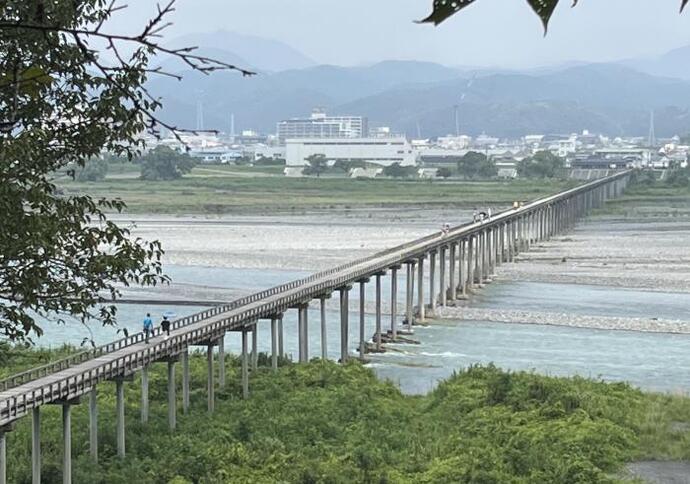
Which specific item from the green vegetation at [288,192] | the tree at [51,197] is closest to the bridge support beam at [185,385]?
the tree at [51,197]

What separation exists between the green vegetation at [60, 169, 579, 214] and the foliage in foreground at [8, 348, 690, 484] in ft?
277

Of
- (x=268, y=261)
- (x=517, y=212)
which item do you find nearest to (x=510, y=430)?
(x=268, y=261)

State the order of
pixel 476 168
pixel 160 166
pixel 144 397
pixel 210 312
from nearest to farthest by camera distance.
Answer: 1. pixel 144 397
2. pixel 210 312
3. pixel 160 166
4. pixel 476 168

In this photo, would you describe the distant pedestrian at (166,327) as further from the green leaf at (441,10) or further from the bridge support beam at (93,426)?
the green leaf at (441,10)

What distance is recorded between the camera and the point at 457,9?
2.88 m

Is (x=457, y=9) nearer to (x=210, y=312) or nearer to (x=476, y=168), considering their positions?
(x=210, y=312)

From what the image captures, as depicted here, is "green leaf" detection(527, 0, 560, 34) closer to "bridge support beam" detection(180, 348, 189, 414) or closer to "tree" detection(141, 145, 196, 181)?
"bridge support beam" detection(180, 348, 189, 414)

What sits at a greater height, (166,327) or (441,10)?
(441,10)

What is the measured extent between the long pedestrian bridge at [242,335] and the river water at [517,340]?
142 cm

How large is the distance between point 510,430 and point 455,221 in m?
80.1

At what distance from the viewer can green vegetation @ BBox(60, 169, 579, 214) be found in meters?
132

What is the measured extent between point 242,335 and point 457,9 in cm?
3659

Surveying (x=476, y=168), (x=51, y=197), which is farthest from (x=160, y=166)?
(x=51, y=197)

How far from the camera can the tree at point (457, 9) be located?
286 cm
